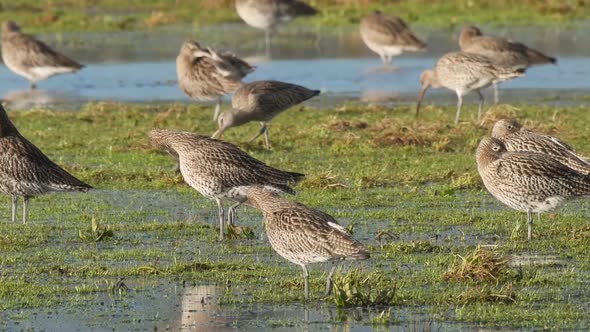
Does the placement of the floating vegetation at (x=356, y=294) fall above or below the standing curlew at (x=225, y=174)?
above

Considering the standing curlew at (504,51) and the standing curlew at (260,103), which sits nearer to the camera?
the standing curlew at (260,103)

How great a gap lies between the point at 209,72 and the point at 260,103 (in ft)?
9.97

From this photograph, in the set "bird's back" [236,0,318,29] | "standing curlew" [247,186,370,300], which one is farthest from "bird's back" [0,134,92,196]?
"bird's back" [236,0,318,29]

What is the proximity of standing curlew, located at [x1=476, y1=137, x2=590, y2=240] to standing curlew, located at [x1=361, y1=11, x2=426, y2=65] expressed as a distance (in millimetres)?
16290

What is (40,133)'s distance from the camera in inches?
789

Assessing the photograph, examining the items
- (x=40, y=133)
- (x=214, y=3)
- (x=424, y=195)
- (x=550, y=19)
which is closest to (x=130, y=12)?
(x=214, y=3)

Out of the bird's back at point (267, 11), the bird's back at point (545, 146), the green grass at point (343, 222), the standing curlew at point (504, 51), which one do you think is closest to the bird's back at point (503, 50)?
the standing curlew at point (504, 51)

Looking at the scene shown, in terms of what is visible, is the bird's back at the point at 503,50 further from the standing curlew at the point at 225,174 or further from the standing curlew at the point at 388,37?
the standing curlew at the point at 225,174

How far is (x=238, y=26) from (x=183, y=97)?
11634 mm

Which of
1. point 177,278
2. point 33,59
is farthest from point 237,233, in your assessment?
point 33,59

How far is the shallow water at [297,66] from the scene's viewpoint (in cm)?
2553

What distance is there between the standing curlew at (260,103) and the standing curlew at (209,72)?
189 cm

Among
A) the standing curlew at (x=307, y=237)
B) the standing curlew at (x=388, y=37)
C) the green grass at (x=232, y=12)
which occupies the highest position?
the standing curlew at (x=307, y=237)

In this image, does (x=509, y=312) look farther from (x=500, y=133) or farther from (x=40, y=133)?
(x=40, y=133)
